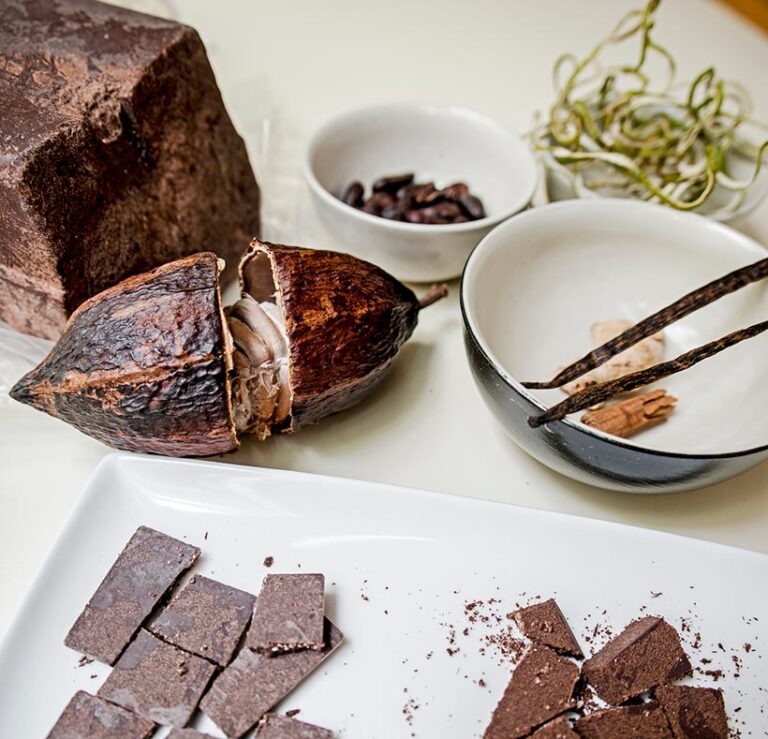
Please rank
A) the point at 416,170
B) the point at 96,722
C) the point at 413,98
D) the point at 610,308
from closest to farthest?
the point at 96,722
the point at 610,308
the point at 416,170
the point at 413,98

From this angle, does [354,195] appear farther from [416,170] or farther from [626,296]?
[626,296]

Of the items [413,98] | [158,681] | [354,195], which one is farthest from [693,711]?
[413,98]

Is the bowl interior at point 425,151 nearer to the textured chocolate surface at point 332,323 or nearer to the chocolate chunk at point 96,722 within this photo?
the textured chocolate surface at point 332,323

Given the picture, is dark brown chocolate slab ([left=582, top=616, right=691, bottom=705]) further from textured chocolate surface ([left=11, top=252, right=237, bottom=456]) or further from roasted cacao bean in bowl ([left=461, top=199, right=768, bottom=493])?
textured chocolate surface ([left=11, top=252, right=237, bottom=456])

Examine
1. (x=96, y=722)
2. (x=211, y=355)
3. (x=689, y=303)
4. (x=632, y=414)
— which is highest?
(x=689, y=303)

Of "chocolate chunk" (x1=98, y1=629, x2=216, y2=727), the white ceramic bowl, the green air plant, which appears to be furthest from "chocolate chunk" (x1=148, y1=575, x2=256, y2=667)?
the green air plant

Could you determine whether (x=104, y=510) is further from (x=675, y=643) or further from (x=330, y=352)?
(x=675, y=643)

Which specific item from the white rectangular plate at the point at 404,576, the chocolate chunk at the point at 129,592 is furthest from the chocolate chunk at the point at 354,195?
the chocolate chunk at the point at 129,592
